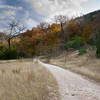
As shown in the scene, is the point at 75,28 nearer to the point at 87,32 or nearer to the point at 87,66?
the point at 87,32

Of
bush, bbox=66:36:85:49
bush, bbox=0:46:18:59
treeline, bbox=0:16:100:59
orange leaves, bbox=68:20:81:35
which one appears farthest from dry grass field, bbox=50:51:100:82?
bush, bbox=0:46:18:59

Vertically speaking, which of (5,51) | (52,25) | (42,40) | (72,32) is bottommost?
(5,51)

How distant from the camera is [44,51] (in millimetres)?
33875

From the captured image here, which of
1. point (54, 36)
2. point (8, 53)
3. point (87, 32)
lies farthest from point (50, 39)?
point (8, 53)

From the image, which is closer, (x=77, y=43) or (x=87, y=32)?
(x=77, y=43)

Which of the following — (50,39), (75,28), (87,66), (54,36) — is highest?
(75,28)

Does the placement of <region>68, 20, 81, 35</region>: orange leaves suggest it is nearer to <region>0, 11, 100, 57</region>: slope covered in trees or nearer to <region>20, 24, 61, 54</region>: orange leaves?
<region>0, 11, 100, 57</region>: slope covered in trees

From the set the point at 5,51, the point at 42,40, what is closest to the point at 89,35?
the point at 42,40

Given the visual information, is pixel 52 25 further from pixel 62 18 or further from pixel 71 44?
pixel 71 44

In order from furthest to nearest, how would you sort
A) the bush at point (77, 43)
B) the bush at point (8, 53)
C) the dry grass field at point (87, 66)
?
the bush at point (8, 53), the bush at point (77, 43), the dry grass field at point (87, 66)

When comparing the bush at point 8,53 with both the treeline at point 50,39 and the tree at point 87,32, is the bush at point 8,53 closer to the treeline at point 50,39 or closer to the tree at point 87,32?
the treeline at point 50,39

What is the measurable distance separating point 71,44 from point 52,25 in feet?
52.4

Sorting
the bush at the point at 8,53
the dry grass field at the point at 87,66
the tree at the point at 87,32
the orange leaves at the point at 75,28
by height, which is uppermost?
the orange leaves at the point at 75,28

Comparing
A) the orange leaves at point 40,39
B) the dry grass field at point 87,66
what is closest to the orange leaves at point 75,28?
the orange leaves at point 40,39
